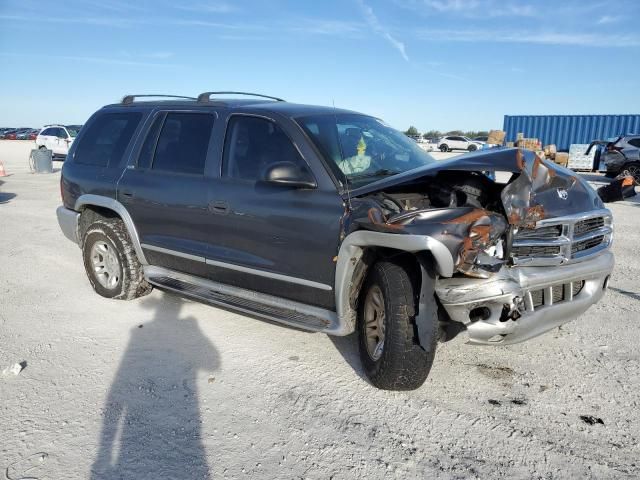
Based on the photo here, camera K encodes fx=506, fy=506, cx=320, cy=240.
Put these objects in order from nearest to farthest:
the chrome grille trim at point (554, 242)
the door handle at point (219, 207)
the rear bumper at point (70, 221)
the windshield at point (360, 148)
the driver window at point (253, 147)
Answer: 1. the chrome grille trim at point (554, 242)
2. the windshield at point (360, 148)
3. the driver window at point (253, 147)
4. the door handle at point (219, 207)
5. the rear bumper at point (70, 221)

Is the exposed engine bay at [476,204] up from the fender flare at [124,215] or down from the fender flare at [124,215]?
up

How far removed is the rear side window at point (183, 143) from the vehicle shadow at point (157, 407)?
139 centimetres

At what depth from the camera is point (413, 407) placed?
10.4 ft

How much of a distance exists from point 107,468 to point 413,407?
70.1 inches

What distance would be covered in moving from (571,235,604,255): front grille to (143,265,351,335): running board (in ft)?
5.27

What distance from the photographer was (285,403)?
3.23 meters

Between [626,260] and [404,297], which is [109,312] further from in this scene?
[626,260]

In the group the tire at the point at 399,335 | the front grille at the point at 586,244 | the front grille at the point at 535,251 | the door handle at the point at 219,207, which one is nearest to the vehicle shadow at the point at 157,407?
the door handle at the point at 219,207

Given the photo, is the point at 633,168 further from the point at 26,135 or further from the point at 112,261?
the point at 26,135

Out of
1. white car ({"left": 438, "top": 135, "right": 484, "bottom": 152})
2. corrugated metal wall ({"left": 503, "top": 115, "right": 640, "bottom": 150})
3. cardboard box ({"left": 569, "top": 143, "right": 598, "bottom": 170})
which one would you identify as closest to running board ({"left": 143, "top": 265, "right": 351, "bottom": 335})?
cardboard box ({"left": 569, "top": 143, "right": 598, "bottom": 170})

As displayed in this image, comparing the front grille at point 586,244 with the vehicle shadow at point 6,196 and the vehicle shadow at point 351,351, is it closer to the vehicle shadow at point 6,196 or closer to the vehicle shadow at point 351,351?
the vehicle shadow at point 351,351

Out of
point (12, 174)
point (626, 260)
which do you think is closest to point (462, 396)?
point (626, 260)

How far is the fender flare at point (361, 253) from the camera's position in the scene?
2.86 metres

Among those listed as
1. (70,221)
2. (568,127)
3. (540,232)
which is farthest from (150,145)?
(568,127)
